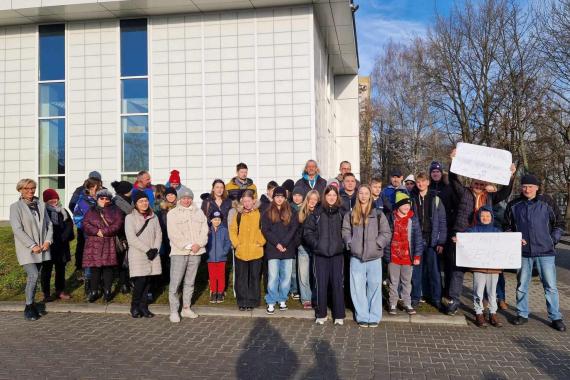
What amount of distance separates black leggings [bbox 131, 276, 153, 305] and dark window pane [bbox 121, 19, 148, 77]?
9.92m

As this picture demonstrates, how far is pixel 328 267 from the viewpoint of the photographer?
662 cm

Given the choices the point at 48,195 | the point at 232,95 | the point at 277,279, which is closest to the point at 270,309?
the point at 277,279

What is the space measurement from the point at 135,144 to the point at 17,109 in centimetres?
457

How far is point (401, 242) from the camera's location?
6.78 metres

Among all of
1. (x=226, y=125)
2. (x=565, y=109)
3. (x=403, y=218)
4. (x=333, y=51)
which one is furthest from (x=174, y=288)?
(x=565, y=109)

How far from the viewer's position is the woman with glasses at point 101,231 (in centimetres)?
729

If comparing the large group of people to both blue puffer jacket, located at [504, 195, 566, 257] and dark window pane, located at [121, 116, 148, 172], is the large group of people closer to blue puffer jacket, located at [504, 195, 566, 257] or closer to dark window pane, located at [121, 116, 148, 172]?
blue puffer jacket, located at [504, 195, 566, 257]

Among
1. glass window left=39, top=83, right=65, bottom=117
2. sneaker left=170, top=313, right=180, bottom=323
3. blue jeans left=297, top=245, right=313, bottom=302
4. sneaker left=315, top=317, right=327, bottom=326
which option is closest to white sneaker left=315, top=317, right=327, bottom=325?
sneaker left=315, top=317, right=327, bottom=326

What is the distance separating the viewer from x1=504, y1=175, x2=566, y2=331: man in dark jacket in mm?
6387

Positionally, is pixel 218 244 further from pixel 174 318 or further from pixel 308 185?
pixel 308 185

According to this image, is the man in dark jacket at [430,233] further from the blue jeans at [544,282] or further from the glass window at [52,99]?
the glass window at [52,99]

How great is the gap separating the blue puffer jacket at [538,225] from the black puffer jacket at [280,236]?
331 cm

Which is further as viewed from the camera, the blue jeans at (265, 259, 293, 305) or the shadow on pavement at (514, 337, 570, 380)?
the blue jeans at (265, 259, 293, 305)

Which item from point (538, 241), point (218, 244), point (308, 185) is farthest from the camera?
point (308, 185)
